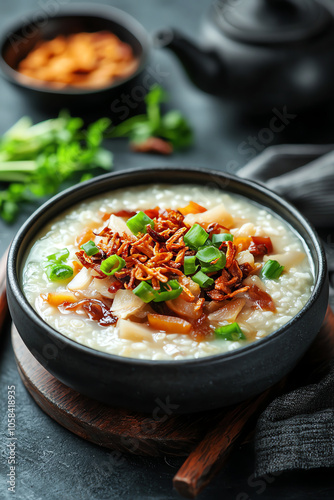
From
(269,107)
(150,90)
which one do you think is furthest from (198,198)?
(150,90)

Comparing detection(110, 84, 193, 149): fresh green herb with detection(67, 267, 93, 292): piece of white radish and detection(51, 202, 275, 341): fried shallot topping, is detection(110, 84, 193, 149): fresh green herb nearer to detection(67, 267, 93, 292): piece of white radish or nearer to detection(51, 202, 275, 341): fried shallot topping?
detection(51, 202, 275, 341): fried shallot topping

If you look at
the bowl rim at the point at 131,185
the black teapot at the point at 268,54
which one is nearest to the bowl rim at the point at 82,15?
the black teapot at the point at 268,54

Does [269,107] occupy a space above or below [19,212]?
above

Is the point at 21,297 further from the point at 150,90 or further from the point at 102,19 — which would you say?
the point at 102,19

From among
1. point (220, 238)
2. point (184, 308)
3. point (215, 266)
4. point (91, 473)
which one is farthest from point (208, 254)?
point (91, 473)

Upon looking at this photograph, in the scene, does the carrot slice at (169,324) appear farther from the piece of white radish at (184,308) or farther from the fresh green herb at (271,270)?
the fresh green herb at (271,270)

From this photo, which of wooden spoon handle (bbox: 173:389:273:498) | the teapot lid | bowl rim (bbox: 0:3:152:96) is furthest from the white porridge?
the teapot lid

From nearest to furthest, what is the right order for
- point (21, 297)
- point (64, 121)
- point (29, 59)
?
point (21, 297) < point (64, 121) < point (29, 59)
